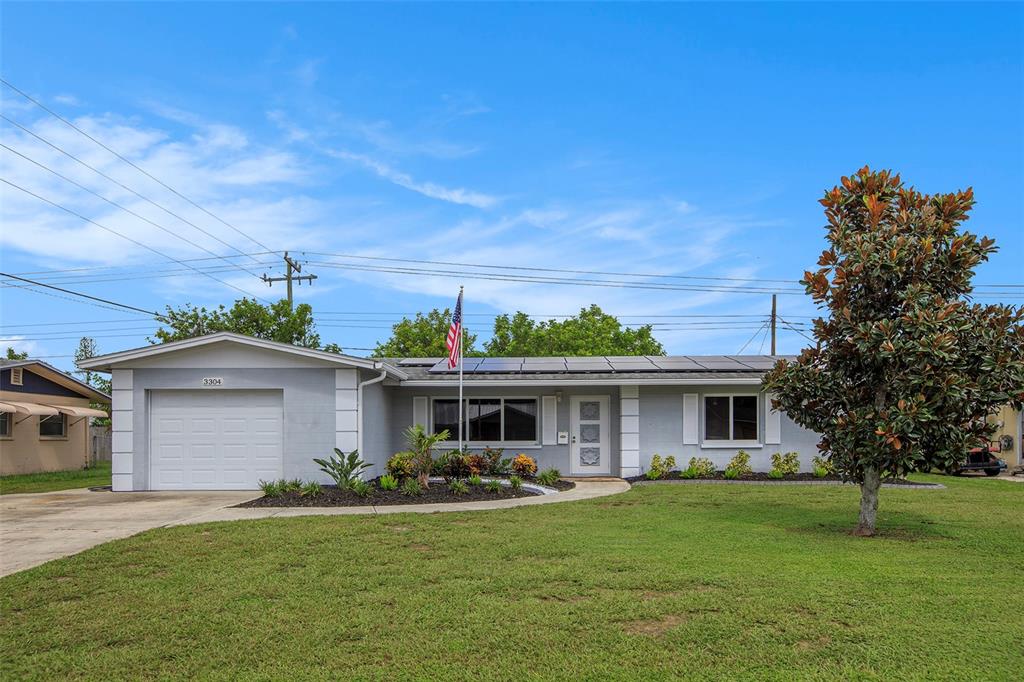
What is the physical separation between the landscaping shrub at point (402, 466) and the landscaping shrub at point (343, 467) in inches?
39.2

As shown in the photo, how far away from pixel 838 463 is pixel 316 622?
289 inches

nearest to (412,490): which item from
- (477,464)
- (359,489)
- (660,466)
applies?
(359,489)

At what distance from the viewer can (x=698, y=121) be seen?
15734 mm

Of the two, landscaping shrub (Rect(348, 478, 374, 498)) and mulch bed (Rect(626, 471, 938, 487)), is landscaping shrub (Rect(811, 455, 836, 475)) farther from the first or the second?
landscaping shrub (Rect(348, 478, 374, 498))

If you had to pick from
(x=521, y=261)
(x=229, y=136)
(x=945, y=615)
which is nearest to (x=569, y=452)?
(x=229, y=136)

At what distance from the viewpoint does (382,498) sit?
42.9 feet

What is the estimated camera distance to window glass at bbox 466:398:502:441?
61.0ft

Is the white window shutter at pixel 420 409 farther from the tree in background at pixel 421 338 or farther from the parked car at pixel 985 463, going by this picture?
the tree in background at pixel 421 338

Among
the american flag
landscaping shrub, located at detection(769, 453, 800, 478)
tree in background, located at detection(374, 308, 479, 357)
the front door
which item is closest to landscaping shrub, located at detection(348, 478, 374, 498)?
the american flag

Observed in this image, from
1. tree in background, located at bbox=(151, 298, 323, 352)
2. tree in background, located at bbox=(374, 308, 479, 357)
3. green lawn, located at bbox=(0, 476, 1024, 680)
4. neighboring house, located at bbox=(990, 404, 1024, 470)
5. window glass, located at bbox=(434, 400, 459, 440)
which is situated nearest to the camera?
green lawn, located at bbox=(0, 476, 1024, 680)

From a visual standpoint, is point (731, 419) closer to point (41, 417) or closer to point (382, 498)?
point (382, 498)

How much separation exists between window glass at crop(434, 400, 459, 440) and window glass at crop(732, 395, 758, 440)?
6.89 m

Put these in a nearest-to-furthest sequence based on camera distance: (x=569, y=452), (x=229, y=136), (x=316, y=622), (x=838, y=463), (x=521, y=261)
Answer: (x=316, y=622)
(x=838, y=463)
(x=229, y=136)
(x=569, y=452)
(x=521, y=261)

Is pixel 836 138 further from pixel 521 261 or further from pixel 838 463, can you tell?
pixel 521 261
